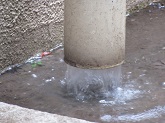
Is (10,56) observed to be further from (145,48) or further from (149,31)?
Answer: (149,31)

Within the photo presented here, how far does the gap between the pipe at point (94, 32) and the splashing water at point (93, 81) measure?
29 cm

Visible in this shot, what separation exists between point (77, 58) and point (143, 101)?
2.19ft

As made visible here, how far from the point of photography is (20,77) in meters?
4.31

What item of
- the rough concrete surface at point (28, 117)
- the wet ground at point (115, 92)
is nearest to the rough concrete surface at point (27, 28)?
the wet ground at point (115, 92)

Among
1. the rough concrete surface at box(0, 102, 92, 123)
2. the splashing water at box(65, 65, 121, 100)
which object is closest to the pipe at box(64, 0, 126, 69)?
the splashing water at box(65, 65, 121, 100)

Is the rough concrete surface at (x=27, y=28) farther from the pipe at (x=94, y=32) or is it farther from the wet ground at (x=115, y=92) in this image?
the pipe at (x=94, y=32)

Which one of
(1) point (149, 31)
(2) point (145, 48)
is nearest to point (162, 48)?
(2) point (145, 48)

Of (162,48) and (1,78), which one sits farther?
(162,48)

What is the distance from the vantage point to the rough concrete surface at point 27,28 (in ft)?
14.3

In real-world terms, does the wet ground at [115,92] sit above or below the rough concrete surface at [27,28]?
below

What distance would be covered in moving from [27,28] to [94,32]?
120 cm

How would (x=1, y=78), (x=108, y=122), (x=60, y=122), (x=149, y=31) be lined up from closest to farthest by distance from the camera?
(x=60, y=122) → (x=108, y=122) → (x=1, y=78) → (x=149, y=31)

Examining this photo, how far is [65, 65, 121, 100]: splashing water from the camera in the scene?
13.1 ft

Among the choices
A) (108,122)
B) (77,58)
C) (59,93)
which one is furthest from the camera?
(59,93)
